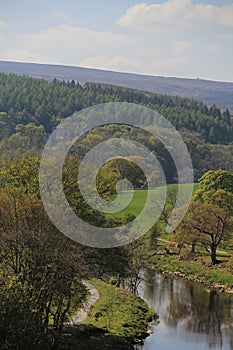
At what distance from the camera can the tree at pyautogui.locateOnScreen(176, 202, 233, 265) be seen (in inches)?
2638

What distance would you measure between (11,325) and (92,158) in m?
72.9

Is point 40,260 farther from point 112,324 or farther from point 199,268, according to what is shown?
point 199,268

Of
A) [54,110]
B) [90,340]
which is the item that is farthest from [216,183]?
[54,110]

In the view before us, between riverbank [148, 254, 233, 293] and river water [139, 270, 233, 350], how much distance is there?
63.6 inches

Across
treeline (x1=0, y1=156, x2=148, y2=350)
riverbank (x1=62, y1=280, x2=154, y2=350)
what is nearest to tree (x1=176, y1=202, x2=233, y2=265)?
riverbank (x1=62, y1=280, x2=154, y2=350)

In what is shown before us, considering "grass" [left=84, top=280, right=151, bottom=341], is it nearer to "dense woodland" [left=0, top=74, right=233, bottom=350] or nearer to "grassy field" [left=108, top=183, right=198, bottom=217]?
"dense woodland" [left=0, top=74, right=233, bottom=350]

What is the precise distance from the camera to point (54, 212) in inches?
1345

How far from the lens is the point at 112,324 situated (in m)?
40.8

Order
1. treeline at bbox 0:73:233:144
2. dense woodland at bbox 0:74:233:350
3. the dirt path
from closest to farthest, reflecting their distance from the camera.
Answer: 1. dense woodland at bbox 0:74:233:350
2. the dirt path
3. treeline at bbox 0:73:233:144

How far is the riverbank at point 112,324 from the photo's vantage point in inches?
1422

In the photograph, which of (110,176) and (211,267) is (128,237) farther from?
(211,267)

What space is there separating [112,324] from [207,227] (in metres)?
28.2

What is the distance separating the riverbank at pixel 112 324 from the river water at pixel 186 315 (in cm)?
105

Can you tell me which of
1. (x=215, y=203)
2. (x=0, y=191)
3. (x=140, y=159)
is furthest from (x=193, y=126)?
(x=0, y=191)
